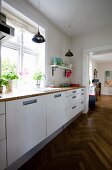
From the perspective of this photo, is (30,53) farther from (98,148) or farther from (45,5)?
(98,148)

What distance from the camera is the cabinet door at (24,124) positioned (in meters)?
1.26

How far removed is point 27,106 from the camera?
1477 millimetres

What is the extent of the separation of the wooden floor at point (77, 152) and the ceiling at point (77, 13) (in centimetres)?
259

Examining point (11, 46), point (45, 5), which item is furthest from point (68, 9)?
point (11, 46)

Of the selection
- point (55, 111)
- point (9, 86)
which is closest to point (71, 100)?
point (55, 111)

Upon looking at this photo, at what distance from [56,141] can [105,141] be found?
0.87 metres

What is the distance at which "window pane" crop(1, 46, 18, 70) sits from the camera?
6.97 feet

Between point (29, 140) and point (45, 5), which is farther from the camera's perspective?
point (45, 5)

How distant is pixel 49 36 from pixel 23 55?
975 mm

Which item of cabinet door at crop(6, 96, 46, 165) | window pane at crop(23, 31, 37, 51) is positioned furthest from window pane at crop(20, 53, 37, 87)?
cabinet door at crop(6, 96, 46, 165)

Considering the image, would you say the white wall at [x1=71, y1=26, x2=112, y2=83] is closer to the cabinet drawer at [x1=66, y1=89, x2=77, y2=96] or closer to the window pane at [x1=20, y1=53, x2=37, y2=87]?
the cabinet drawer at [x1=66, y1=89, x2=77, y2=96]

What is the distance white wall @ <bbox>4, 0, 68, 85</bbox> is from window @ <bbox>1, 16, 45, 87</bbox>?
23 centimetres

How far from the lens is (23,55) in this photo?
2.50m

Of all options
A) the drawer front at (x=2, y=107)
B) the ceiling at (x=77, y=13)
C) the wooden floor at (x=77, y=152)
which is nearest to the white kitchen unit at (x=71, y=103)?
the wooden floor at (x=77, y=152)
